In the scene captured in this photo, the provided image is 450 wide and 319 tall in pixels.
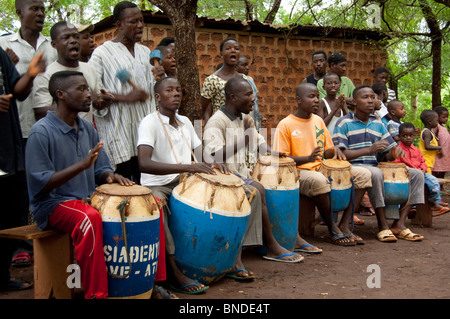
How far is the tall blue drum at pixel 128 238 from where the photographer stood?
10.8 ft

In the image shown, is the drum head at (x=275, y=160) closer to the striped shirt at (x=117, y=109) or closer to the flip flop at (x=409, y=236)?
the striped shirt at (x=117, y=109)

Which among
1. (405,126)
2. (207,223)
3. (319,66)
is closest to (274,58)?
(319,66)

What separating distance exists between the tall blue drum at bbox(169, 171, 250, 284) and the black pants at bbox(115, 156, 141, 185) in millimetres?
876

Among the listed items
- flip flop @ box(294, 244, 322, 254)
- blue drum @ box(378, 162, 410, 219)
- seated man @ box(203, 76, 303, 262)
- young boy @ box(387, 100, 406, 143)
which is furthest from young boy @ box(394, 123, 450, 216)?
seated man @ box(203, 76, 303, 262)

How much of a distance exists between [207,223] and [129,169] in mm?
1253

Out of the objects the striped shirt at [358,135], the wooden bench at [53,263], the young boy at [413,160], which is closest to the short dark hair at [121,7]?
the wooden bench at [53,263]

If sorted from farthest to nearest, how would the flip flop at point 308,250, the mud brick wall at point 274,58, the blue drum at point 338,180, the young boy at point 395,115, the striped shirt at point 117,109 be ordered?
the mud brick wall at point 274,58 < the young boy at point 395,115 < the blue drum at point 338,180 < the flip flop at point 308,250 < the striped shirt at point 117,109

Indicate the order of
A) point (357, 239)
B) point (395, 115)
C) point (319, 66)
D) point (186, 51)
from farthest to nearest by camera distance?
point (319, 66) → point (395, 115) → point (186, 51) → point (357, 239)

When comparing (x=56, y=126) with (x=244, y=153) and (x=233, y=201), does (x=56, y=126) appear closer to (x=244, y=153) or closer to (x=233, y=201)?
(x=233, y=201)

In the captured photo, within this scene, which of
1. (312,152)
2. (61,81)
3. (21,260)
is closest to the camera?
(61,81)

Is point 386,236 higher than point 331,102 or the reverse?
the reverse

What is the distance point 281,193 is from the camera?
493cm

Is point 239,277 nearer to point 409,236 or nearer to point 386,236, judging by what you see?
point 386,236

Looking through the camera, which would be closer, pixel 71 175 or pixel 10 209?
pixel 71 175
